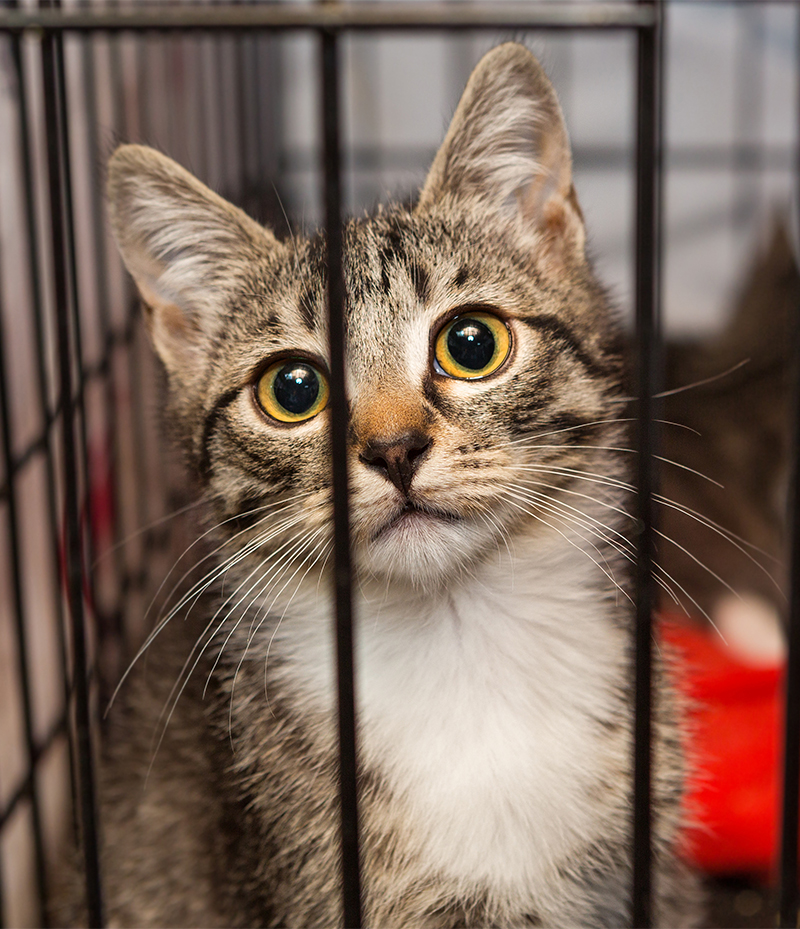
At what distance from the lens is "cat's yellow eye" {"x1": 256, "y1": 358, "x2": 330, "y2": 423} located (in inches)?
32.7

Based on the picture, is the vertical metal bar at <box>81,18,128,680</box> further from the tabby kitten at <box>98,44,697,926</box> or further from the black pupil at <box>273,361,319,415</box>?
the black pupil at <box>273,361,319,415</box>

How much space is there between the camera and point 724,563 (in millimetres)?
2025

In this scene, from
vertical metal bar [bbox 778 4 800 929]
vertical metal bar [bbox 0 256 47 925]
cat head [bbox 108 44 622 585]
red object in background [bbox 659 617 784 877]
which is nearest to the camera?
vertical metal bar [bbox 778 4 800 929]

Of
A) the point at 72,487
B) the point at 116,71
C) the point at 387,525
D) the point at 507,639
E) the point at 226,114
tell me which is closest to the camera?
the point at 72,487

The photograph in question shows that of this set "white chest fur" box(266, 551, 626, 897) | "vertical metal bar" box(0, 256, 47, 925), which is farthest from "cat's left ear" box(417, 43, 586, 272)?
"vertical metal bar" box(0, 256, 47, 925)

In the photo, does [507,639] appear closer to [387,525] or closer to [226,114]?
[387,525]

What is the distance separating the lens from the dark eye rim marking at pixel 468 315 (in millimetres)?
811

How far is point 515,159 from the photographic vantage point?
0.89 metres

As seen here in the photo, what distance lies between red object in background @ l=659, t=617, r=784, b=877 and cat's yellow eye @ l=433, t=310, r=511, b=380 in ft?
2.08

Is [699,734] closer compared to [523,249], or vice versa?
[523,249]

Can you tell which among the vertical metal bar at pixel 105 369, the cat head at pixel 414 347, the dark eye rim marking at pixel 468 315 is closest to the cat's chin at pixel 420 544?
the cat head at pixel 414 347

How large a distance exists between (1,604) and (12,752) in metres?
0.29

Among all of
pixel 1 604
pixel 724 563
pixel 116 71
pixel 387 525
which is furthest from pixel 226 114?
pixel 387 525

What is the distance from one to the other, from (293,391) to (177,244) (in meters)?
0.22
